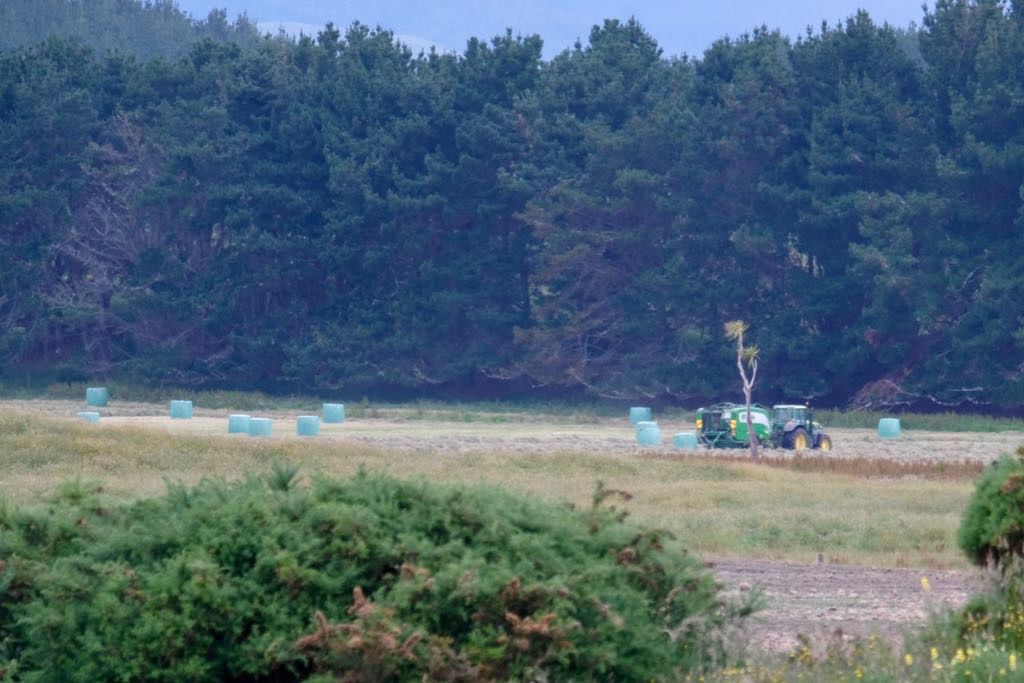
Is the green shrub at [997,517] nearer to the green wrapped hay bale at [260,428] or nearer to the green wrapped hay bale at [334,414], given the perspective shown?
the green wrapped hay bale at [260,428]

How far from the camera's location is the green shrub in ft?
31.3

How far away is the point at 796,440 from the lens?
43.0 meters

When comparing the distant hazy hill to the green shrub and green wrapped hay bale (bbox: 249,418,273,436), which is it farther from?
the green shrub

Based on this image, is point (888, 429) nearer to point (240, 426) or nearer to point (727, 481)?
point (240, 426)

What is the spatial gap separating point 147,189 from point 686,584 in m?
67.2

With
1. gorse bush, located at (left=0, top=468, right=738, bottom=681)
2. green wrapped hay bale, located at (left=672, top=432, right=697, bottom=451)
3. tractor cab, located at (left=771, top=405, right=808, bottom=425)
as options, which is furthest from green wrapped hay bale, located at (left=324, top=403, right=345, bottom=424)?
gorse bush, located at (left=0, top=468, right=738, bottom=681)

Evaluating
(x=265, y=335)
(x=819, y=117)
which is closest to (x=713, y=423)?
(x=819, y=117)

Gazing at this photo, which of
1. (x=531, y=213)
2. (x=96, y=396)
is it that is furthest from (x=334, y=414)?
(x=531, y=213)

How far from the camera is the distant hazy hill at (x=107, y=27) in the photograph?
178 m

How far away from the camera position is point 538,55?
76000 mm

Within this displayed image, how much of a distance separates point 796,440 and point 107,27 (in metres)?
161

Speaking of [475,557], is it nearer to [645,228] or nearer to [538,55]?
[645,228]

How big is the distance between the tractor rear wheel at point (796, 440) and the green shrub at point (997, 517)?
109 feet

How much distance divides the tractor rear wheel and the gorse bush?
115 ft
